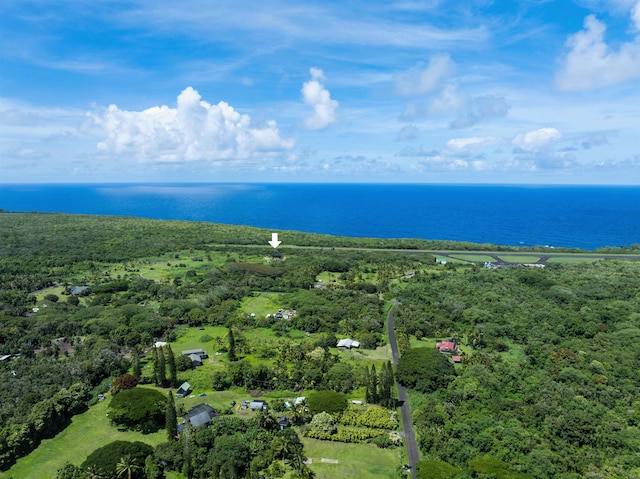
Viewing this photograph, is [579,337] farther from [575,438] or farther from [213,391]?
[213,391]

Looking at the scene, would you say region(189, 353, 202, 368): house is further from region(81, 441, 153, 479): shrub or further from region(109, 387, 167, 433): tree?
region(81, 441, 153, 479): shrub

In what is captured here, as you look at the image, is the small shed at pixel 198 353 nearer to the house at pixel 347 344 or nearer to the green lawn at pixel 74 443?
the green lawn at pixel 74 443

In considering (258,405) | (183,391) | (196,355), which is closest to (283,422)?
(258,405)

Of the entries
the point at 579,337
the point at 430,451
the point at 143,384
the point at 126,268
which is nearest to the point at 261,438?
the point at 430,451

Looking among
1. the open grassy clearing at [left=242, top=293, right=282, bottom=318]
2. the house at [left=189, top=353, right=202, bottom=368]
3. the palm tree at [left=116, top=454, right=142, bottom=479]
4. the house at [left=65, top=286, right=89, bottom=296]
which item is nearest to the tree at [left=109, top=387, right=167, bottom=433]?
the palm tree at [left=116, top=454, right=142, bottom=479]

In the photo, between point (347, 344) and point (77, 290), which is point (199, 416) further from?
point (77, 290)
